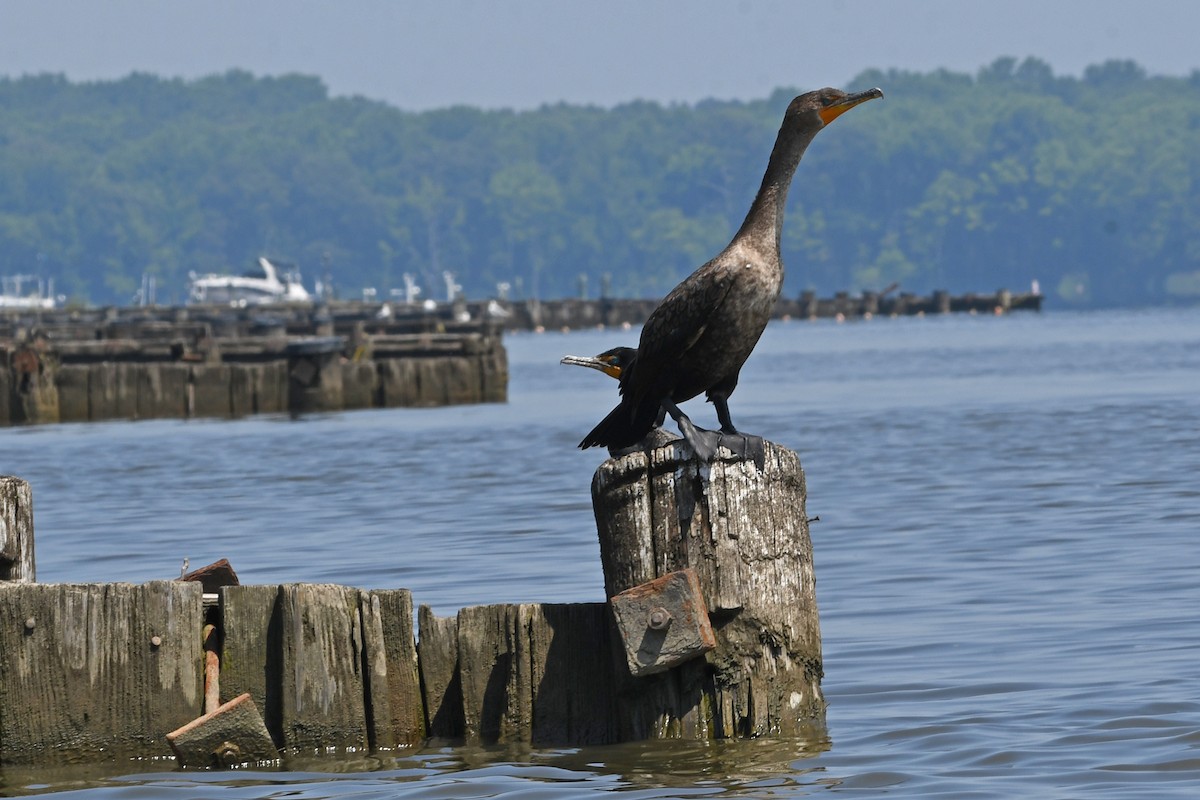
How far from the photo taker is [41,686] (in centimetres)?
875

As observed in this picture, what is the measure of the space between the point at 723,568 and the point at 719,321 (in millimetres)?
964

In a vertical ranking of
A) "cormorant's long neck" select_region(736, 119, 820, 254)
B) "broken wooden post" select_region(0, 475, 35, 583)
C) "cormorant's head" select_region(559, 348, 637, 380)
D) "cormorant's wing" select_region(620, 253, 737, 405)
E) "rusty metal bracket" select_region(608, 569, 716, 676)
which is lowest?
"rusty metal bracket" select_region(608, 569, 716, 676)

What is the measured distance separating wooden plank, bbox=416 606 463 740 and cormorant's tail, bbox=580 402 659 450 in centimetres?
94

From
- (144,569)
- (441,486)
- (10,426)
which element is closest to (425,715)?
(144,569)

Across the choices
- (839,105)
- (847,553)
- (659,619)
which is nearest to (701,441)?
(659,619)

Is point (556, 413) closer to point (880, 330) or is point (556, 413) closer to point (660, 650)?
point (660, 650)

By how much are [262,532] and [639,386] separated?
360 inches

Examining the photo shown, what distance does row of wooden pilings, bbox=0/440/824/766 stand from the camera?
8422 millimetres

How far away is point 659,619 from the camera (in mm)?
8273

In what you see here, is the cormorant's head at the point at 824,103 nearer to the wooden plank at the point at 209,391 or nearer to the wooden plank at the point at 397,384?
the wooden plank at the point at 209,391

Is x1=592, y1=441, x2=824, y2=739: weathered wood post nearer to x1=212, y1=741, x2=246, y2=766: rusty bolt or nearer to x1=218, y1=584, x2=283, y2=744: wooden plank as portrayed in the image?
x1=218, y1=584, x2=283, y2=744: wooden plank

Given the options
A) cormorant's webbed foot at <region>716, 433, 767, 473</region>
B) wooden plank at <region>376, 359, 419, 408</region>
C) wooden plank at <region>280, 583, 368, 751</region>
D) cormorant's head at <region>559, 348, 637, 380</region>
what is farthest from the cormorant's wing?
Answer: wooden plank at <region>376, 359, 419, 408</region>

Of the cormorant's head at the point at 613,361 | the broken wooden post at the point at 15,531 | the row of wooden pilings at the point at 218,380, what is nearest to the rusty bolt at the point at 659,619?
the cormorant's head at the point at 613,361

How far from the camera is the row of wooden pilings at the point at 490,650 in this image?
8422mm
